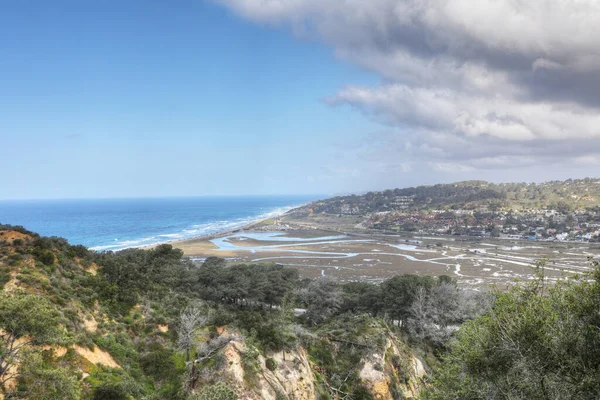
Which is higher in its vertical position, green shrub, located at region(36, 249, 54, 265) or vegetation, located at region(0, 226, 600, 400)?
green shrub, located at region(36, 249, 54, 265)

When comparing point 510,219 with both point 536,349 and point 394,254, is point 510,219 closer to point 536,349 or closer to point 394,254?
point 394,254

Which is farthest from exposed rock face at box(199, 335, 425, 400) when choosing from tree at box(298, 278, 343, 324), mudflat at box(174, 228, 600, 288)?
mudflat at box(174, 228, 600, 288)

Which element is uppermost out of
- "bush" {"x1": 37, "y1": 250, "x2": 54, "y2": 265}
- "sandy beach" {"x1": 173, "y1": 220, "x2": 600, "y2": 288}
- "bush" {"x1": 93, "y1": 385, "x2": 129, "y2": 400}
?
"bush" {"x1": 37, "y1": 250, "x2": 54, "y2": 265}

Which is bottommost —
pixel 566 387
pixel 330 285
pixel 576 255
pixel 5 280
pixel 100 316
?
pixel 576 255

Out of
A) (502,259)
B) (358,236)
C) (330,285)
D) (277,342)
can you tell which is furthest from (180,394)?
(358,236)

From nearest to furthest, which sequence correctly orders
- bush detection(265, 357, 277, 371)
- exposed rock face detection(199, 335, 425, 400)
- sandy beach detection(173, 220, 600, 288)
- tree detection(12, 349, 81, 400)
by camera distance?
tree detection(12, 349, 81, 400) → exposed rock face detection(199, 335, 425, 400) → bush detection(265, 357, 277, 371) → sandy beach detection(173, 220, 600, 288)

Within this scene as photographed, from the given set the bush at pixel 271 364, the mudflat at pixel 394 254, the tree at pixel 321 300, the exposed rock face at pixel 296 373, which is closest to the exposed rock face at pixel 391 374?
the exposed rock face at pixel 296 373

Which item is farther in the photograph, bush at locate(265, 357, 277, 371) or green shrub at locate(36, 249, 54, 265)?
green shrub at locate(36, 249, 54, 265)

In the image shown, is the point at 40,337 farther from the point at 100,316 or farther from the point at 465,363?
the point at 465,363

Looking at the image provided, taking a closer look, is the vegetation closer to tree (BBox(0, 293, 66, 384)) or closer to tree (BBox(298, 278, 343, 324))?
tree (BBox(0, 293, 66, 384))

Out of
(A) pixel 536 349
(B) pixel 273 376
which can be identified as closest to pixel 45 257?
(B) pixel 273 376

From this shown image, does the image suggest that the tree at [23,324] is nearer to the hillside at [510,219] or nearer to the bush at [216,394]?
the bush at [216,394]
